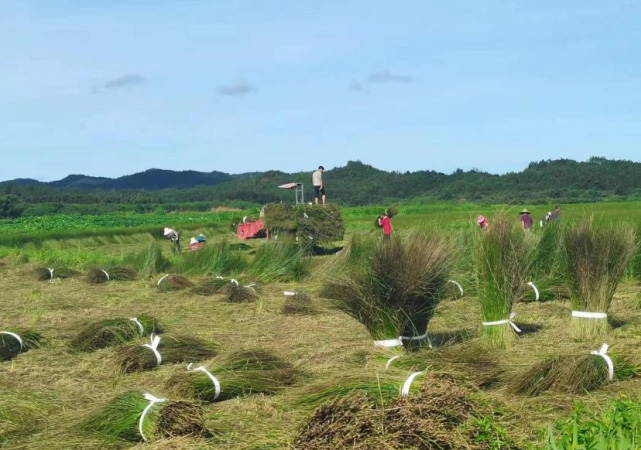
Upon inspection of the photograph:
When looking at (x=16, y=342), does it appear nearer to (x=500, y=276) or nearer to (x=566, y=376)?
(x=500, y=276)

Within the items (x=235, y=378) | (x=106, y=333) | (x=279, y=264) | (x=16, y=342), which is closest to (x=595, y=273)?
(x=235, y=378)

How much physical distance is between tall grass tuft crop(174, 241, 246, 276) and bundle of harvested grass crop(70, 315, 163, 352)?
6431 mm

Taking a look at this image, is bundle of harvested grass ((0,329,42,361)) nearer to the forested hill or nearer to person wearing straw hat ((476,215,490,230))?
person wearing straw hat ((476,215,490,230))

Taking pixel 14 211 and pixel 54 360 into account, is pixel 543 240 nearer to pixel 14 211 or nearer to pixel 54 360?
pixel 54 360

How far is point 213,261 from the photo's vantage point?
50.9 ft

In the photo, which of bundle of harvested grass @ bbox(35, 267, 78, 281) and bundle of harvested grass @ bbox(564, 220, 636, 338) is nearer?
bundle of harvested grass @ bbox(564, 220, 636, 338)

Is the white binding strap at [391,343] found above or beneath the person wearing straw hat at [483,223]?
beneath

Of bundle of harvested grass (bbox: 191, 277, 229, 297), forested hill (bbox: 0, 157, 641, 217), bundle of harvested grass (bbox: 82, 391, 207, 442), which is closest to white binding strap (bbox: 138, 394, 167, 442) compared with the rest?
bundle of harvested grass (bbox: 82, 391, 207, 442)

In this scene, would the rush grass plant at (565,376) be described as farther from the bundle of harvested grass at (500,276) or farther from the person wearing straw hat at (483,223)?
the person wearing straw hat at (483,223)

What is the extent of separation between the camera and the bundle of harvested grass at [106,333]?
8461mm

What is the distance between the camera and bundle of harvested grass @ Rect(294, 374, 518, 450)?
4348 mm

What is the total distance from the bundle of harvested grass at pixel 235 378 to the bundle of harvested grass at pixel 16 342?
8.85 ft

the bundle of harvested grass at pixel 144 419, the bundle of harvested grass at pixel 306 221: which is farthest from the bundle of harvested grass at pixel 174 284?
the bundle of harvested grass at pixel 144 419

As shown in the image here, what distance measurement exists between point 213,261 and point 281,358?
8485 mm
